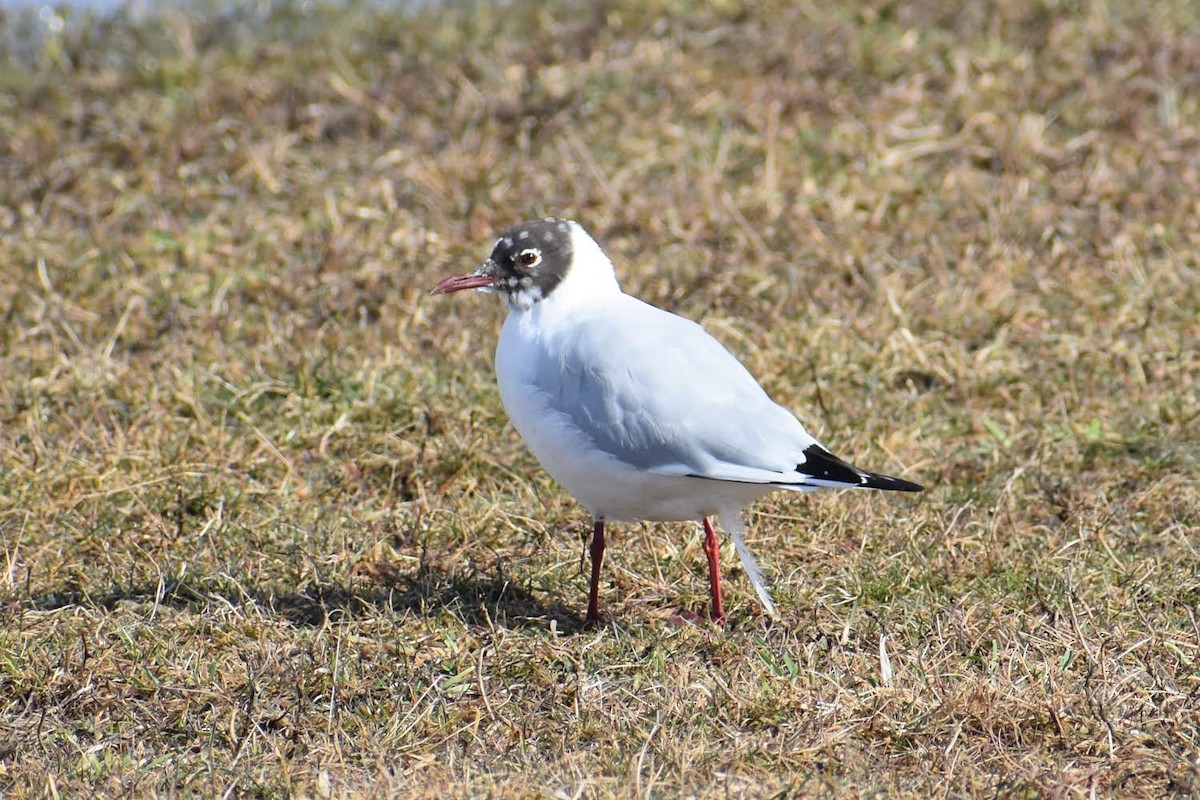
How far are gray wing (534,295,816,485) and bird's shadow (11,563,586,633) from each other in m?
0.59

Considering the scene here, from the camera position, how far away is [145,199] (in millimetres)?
7145

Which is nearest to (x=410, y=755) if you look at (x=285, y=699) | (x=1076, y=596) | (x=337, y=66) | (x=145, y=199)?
(x=285, y=699)

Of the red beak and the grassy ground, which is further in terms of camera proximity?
the red beak

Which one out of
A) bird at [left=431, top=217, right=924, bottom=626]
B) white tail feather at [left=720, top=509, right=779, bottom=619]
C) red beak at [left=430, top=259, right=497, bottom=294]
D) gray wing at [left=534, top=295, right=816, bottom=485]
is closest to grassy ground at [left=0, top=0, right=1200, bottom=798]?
white tail feather at [left=720, top=509, right=779, bottom=619]

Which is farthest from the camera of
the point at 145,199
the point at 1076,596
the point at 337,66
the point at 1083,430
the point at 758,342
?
the point at 337,66

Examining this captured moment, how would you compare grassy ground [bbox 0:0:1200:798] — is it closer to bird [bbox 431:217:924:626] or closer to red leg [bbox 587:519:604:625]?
red leg [bbox 587:519:604:625]

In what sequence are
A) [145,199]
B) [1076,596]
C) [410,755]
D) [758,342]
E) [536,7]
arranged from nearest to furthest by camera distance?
[410,755] < [1076,596] < [758,342] < [145,199] < [536,7]

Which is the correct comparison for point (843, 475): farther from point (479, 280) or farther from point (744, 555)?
point (479, 280)

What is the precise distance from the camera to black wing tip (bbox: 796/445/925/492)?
416 centimetres

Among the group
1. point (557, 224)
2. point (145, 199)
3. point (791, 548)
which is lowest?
point (791, 548)

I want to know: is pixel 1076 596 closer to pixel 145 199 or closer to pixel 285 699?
pixel 285 699

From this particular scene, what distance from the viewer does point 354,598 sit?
179 inches

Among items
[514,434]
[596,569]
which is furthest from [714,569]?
[514,434]

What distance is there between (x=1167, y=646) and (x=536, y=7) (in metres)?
5.71
